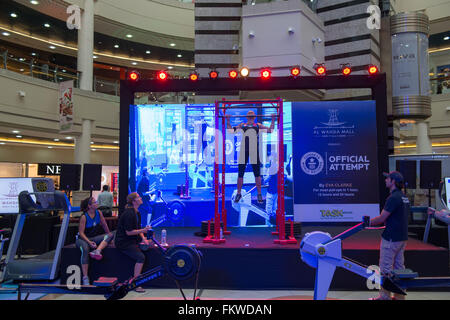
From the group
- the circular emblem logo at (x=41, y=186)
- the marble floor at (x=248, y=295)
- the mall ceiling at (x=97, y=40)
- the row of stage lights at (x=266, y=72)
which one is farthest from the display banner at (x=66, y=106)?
the marble floor at (x=248, y=295)

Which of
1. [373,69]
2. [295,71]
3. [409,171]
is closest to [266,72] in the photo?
[295,71]

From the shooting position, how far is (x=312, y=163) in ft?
23.1

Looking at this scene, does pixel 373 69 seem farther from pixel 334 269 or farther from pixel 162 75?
pixel 334 269

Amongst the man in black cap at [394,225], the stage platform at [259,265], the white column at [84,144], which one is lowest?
the stage platform at [259,265]

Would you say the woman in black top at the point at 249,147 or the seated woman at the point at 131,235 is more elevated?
the woman in black top at the point at 249,147

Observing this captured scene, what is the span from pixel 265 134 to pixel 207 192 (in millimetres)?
1809

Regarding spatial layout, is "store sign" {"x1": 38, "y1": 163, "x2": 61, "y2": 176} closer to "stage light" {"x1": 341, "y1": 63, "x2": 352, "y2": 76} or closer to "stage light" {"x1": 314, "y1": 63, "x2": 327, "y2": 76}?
"stage light" {"x1": 314, "y1": 63, "x2": 327, "y2": 76}

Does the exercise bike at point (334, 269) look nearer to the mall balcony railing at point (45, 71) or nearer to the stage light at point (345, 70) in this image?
the stage light at point (345, 70)

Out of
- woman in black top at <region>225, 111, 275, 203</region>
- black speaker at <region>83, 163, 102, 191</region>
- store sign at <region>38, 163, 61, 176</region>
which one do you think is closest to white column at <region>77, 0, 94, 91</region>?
store sign at <region>38, 163, 61, 176</region>

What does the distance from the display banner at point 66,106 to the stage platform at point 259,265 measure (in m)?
7.14

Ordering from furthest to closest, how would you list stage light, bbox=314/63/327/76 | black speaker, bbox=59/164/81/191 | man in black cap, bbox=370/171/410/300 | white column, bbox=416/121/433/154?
white column, bbox=416/121/433/154
black speaker, bbox=59/164/81/191
stage light, bbox=314/63/327/76
man in black cap, bbox=370/171/410/300

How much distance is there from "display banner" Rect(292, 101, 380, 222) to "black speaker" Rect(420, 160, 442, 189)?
44.2 inches

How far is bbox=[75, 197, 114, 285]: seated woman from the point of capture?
5.05 meters

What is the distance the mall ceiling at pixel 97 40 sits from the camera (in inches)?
587
